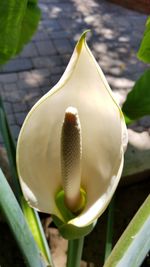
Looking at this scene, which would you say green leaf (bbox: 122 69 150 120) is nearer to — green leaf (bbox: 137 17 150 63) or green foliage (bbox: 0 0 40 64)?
green leaf (bbox: 137 17 150 63)

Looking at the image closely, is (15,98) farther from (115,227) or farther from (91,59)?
(91,59)

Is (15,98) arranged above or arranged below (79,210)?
below

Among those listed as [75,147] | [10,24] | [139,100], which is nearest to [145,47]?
[139,100]

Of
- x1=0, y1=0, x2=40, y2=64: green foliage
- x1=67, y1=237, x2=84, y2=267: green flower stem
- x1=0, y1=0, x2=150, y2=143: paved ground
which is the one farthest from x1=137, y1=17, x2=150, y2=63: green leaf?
x1=0, y1=0, x2=150, y2=143: paved ground

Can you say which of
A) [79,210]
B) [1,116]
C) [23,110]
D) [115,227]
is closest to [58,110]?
[79,210]

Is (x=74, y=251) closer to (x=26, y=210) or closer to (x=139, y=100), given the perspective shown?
(x=26, y=210)

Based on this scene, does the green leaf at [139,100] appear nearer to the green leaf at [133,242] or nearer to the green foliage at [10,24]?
the green foliage at [10,24]
